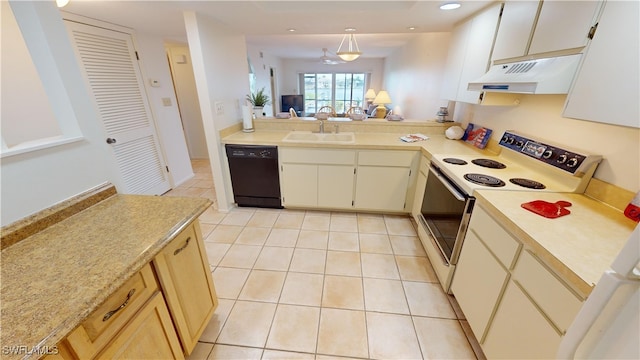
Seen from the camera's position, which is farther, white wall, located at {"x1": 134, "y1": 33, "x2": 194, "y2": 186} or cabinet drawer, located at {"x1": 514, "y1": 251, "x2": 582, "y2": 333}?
white wall, located at {"x1": 134, "y1": 33, "x2": 194, "y2": 186}

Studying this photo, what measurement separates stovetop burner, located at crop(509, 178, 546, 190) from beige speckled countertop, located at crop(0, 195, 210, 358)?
1.79 m

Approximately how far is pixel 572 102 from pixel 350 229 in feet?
6.16

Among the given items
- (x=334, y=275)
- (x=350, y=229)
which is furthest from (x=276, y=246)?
(x=350, y=229)

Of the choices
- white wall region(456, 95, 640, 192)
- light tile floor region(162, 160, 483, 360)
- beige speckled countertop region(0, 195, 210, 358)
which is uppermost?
white wall region(456, 95, 640, 192)

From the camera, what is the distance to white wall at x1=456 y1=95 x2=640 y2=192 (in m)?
1.12

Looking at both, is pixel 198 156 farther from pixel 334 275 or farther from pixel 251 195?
pixel 334 275

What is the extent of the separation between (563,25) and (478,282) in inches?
54.0

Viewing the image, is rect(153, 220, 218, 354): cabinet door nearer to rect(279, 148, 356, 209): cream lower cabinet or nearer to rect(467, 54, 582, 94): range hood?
rect(279, 148, 356, 209): cream lower cabinet

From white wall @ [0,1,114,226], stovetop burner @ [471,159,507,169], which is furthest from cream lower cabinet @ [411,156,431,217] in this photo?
white wall @ [0,1,114,226]

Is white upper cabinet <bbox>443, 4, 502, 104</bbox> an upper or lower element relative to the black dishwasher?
upper

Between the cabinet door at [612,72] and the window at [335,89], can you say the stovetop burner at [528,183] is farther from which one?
the window at [335,89]

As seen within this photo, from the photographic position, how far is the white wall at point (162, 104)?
290 cm

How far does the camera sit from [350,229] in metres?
2.53

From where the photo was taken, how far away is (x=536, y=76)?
1.24m
